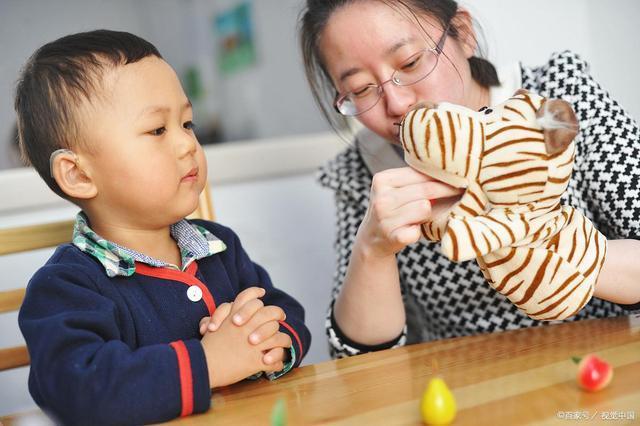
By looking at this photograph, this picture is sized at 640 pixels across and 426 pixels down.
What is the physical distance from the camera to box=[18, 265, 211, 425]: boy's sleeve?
2.12 ft

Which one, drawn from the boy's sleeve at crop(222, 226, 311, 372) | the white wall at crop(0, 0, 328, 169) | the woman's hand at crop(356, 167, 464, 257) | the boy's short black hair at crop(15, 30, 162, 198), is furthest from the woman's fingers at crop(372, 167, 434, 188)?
the white wall at crop(0, 0, 328, 169)

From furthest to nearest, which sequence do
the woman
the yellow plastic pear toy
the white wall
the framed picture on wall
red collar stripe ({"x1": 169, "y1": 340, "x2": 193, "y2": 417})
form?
the framed picture on wall → the white wall → the woman → red collar stripe ({"x1": 169, "y1": 340, "x2": 193, "y2": 417}) → the yellow plastic pear toy

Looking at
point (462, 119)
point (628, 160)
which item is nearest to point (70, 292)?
point (462, 119)

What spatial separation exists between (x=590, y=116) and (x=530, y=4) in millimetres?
818

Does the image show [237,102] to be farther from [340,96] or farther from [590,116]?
[590,116]

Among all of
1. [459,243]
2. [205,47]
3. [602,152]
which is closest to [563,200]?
[602,152]

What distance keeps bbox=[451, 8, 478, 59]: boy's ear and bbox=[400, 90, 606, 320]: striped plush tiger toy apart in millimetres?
384

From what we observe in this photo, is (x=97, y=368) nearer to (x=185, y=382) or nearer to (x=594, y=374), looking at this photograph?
(x=185, y=382)

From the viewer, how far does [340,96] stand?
40.2 inches

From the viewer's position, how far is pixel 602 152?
3.23 feet

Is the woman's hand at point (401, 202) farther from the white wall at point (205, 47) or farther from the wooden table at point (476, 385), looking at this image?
the white wall at point (205, 47)

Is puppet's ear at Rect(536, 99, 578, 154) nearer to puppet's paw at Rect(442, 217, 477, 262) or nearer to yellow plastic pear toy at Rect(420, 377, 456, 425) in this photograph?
puppet's paw at Rect(442, 217, 477, 262)

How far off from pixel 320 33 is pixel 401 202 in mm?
404

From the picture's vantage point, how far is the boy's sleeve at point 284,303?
83 centimetres
